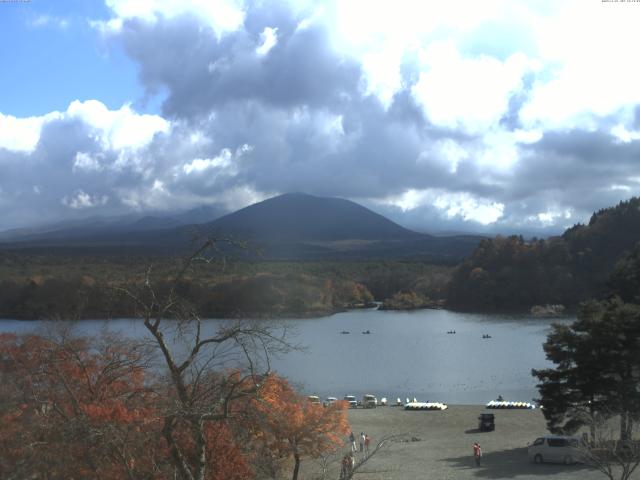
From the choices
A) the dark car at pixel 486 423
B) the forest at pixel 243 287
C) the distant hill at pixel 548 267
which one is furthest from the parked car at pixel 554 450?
the distant hill at pixel 548 267

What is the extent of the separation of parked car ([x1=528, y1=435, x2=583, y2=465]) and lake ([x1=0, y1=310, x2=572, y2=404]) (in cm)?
546

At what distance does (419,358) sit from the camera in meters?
36.0

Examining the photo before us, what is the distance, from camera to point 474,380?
28984 millimetres

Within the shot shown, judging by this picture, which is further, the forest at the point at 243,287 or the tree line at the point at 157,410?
the forest at the point at 243,287

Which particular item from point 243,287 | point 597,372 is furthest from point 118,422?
point 243,287

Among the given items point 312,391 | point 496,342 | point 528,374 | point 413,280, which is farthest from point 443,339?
point 413,280

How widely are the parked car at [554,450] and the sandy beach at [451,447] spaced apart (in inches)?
6.0

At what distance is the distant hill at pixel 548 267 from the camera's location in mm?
63062

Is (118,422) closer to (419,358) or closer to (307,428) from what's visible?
(307,428)

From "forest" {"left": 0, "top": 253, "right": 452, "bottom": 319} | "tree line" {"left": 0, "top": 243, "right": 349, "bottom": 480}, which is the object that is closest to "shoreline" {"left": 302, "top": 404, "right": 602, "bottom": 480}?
"tree line" {"left": 0, "top": 243, "right": 349, "bottom": 480}

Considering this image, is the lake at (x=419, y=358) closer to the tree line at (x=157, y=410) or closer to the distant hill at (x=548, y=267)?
the tree line at (x=157, y=410)

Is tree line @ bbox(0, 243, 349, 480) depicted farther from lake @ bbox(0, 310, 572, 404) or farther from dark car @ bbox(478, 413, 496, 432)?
dark car @ bbox(478, 413, 496, 432)

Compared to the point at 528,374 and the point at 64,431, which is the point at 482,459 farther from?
the point at 528,374

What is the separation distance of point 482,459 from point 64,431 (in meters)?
10.0
